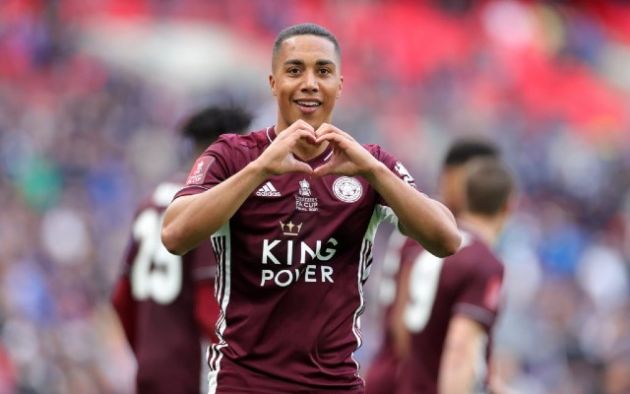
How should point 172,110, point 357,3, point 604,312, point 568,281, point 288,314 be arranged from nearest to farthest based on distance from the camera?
point 288,314 → point 604,312 → point 568,281 → point 172,110 → point 357,3

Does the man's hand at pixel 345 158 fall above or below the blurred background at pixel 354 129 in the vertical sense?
below

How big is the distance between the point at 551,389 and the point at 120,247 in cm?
552

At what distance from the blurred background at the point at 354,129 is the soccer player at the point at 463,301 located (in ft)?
15.9

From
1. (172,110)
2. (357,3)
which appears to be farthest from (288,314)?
(357,3)

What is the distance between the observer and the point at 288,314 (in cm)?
517

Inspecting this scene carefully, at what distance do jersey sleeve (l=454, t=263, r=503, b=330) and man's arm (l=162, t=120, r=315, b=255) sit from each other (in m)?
2.12

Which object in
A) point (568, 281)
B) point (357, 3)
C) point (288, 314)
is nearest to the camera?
point (288, 314)

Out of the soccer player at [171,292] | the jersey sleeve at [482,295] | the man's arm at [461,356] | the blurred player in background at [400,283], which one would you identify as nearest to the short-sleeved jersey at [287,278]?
the man's arm at [461,356]

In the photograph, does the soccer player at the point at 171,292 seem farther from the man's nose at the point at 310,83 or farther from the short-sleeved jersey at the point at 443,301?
the man's nose at the point at 310,83

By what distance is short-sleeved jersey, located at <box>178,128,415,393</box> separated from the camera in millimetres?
5164

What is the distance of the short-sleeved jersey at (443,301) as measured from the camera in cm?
686

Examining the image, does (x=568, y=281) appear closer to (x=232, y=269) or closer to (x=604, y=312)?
(x=604, y=312)

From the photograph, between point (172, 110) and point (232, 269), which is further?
point (172, 110)

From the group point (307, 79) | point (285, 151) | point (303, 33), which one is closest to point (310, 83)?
point (307, 79)
